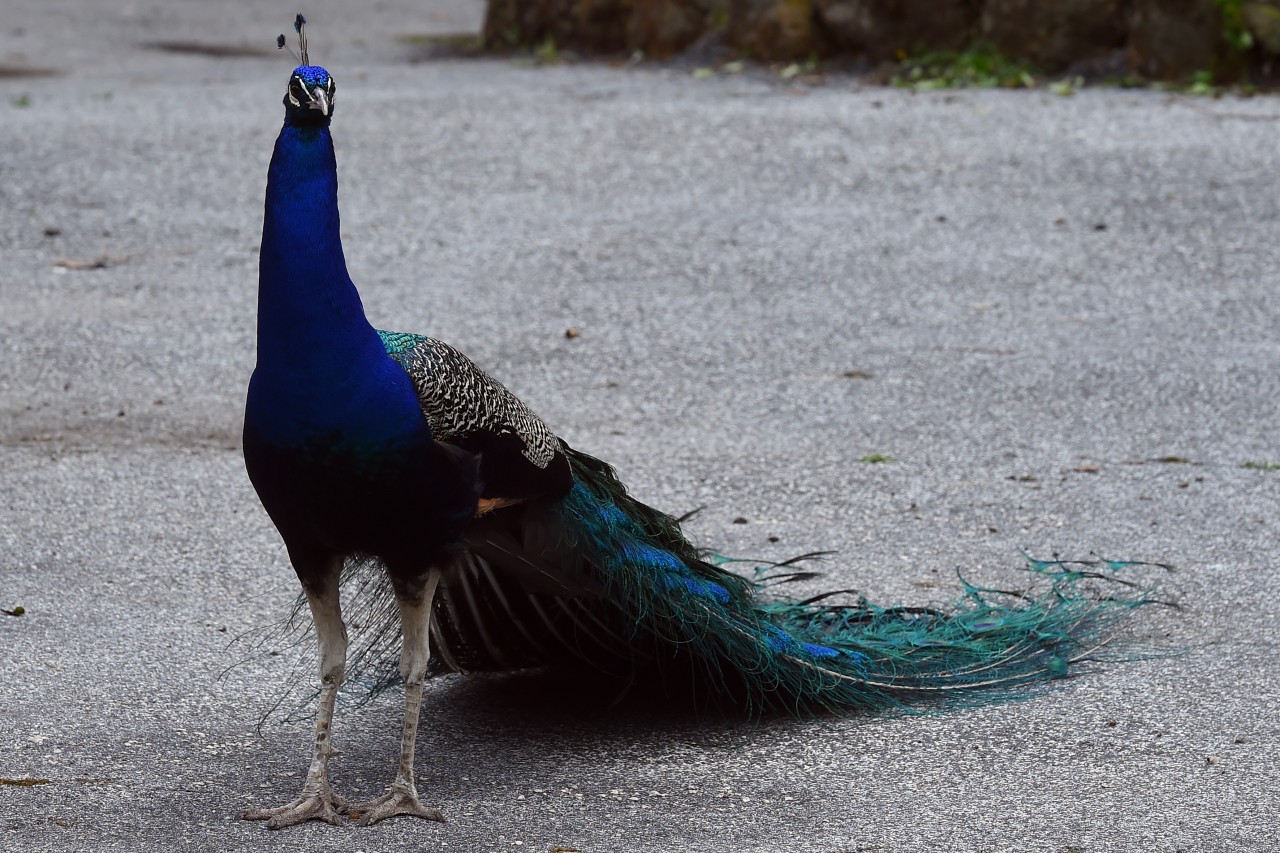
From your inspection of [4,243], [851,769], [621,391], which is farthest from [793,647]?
[4,243]

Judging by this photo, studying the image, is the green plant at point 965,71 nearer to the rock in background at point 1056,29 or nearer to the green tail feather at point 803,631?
the rock in background at point 1056,29

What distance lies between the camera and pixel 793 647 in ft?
12.7

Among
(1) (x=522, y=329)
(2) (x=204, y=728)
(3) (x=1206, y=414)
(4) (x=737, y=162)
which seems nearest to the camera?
(2) (x=204, y=728)

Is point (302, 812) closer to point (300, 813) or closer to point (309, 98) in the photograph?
point (300, 813)

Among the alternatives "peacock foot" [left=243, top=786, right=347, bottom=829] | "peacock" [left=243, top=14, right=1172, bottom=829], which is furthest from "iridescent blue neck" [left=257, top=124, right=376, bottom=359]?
"peacock foot" [left=243, top=786, right=347, bottom=829]

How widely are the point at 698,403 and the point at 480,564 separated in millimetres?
2556

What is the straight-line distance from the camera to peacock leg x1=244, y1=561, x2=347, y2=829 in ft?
11.1

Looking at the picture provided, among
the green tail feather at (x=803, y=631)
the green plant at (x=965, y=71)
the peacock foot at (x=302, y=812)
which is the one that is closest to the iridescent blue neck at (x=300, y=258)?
the green tail feather at (x=803, y=631)

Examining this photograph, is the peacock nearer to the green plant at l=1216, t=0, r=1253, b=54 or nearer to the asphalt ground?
the asphalt ground

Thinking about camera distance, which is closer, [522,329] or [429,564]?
[429,564]

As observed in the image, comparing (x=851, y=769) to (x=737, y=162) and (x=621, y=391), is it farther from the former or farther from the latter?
(x=737, y=162)

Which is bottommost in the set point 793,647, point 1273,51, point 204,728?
point 204,728

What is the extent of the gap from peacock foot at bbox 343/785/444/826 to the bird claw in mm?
52

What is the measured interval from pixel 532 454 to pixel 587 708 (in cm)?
77
